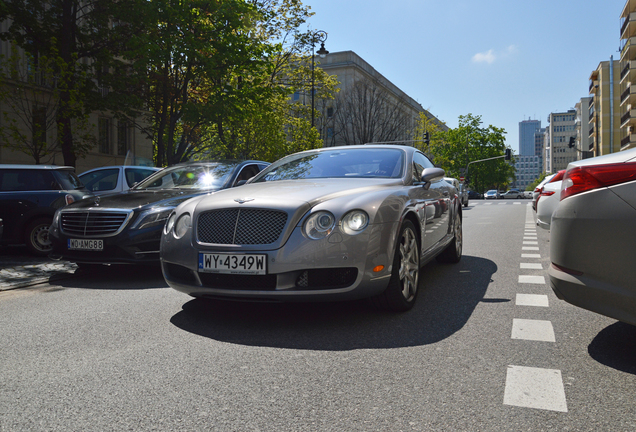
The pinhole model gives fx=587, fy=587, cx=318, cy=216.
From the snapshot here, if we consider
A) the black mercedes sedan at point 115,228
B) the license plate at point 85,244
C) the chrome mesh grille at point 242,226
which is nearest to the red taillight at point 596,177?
the chrome mesh grille at point 242,226

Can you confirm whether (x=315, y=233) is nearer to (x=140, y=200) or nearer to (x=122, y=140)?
(x=140, y=200)

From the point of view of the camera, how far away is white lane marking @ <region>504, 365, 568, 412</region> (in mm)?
2789

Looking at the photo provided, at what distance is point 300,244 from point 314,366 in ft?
3.20

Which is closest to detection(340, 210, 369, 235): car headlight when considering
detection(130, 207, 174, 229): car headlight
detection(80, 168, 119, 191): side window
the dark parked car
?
detection(130, 207, 174, 229): car headlight

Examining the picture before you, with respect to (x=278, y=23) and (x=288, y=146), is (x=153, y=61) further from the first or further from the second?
(x=288, y=146)

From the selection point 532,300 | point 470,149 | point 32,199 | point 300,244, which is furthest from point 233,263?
point 470,149

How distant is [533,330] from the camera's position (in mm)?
4199

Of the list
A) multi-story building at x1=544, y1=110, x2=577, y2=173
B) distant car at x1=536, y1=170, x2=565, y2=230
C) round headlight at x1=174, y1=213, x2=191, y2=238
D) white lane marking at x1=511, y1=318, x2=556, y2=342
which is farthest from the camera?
multi-story building at x1=544, y1=110, x2=577, y2=173

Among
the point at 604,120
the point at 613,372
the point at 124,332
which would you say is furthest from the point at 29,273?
the point at 604,120

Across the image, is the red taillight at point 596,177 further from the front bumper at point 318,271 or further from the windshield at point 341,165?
the windshield at point 341,165

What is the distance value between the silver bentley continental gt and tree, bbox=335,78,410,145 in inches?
1578

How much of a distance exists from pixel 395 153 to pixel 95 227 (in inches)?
136

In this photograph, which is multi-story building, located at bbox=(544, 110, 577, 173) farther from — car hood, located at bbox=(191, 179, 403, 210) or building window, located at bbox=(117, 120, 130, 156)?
car hood, located at bbox=(191, 179, 403, 210)

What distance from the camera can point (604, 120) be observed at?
87.8m
